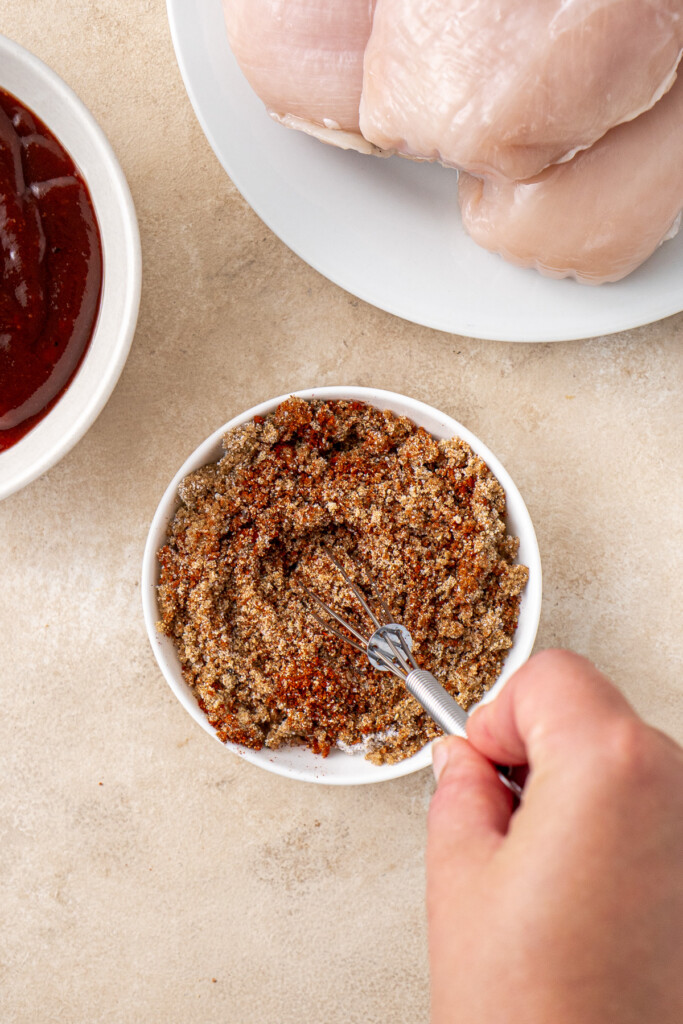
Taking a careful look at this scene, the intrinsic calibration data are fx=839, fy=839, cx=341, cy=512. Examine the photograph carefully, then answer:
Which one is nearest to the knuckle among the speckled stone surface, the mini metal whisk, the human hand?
the human hand

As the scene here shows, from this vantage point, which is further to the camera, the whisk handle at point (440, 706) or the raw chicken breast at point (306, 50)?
the raw chicken breast at point (306, 50)

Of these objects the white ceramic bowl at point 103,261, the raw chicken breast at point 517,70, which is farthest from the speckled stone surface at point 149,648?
the raw chicken breast at point 517,70

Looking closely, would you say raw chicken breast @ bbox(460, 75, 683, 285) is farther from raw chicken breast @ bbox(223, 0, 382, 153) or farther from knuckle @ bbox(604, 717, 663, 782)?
knuckle @ bbox(604, 717, 663, 782)

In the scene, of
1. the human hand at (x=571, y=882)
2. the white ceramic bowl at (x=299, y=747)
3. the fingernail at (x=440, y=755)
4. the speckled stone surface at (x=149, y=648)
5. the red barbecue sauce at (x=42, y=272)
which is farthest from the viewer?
the speckled stone surface at (x=149, y=648)

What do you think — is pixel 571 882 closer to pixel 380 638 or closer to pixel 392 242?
pixel 380 638

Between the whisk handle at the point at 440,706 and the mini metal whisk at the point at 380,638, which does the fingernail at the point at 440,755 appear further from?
the mini metal whisk at the point at 380,638

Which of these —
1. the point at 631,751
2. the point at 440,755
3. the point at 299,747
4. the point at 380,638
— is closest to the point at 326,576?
the point at 380,638
